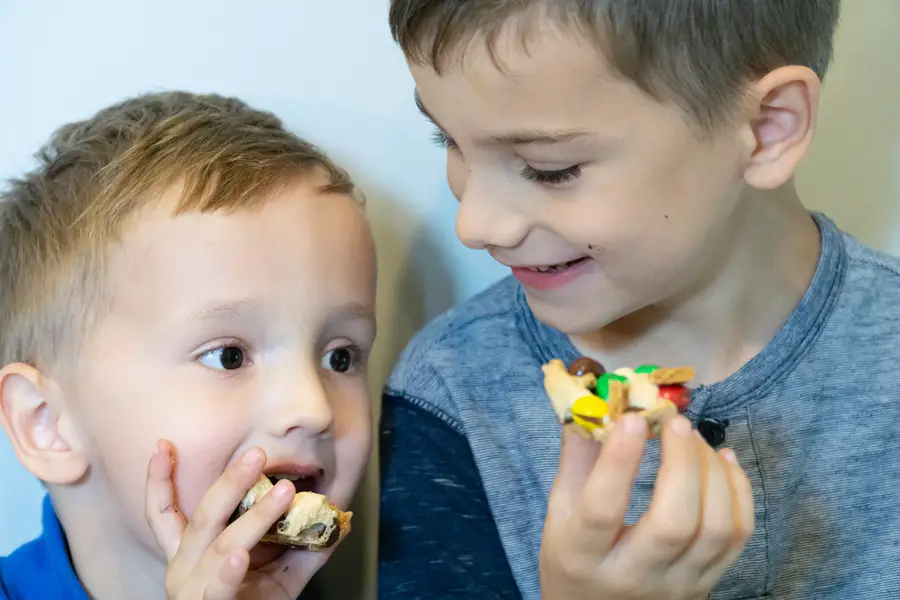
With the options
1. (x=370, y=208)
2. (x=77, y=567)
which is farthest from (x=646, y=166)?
(x=77, y=567)

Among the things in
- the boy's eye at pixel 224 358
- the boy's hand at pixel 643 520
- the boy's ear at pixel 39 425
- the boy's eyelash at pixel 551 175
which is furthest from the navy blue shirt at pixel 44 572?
the boy's eyelash at pixel 551 175

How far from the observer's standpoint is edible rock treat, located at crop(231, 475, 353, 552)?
0.77m

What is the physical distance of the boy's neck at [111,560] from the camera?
899 millimetres

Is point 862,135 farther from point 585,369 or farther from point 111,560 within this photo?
point 111,560

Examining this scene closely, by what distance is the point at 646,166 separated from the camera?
678 millimetres

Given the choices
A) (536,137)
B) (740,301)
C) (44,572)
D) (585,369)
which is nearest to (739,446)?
(740,301)

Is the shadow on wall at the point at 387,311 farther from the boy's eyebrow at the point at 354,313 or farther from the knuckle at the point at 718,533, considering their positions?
the knuckle at the point at 718,533

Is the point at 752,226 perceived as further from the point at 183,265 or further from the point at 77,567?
the point at 77,567

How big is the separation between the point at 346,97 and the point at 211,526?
575 mm

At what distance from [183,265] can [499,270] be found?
48 centimetres

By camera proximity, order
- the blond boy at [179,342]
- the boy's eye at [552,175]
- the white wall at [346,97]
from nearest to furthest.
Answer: the boy's eye at [552,175]
the blond boy at [179,342]
the white wall at [346,97]

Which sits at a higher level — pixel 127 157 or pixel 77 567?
pixel 127 157

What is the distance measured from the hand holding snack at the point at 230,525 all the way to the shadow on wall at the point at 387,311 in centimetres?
30

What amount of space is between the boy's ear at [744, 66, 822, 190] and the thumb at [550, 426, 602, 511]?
28cm
